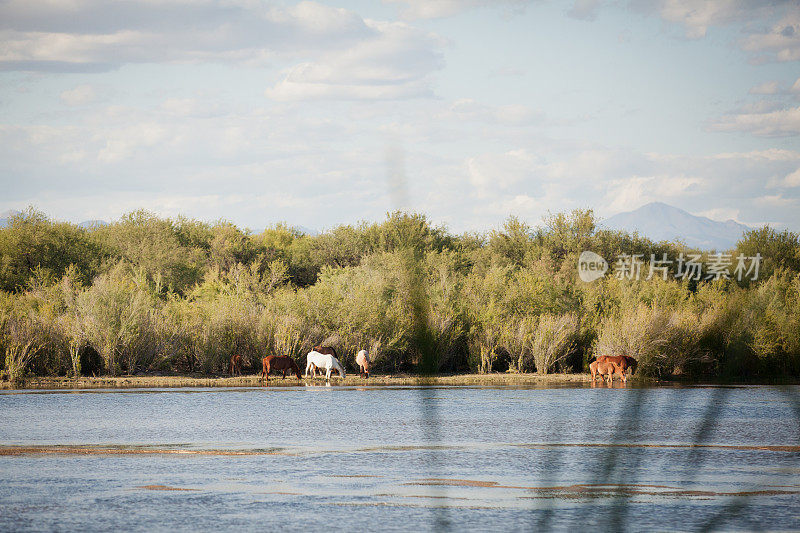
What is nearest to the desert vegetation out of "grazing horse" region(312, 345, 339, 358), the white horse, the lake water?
"grazing horse" region(312, 345, 339, 358)

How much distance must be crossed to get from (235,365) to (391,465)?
743 inches

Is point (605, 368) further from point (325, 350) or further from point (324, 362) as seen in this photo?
point (325, 350)

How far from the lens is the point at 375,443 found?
14805 millimetres

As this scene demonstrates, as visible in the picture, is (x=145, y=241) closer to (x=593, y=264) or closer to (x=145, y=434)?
(x=593, y=264)

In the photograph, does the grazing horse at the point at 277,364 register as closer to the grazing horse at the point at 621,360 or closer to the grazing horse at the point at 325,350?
the grazing horse at the point at 325,350

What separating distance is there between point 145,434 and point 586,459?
7.84 metres

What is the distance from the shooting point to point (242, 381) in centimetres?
2794

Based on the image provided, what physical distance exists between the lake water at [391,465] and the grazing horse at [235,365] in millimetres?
8615

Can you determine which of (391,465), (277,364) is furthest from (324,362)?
(391,465)

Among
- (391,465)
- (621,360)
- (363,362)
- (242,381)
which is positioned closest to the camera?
(391,465)

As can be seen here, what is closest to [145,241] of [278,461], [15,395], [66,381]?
[66,381]

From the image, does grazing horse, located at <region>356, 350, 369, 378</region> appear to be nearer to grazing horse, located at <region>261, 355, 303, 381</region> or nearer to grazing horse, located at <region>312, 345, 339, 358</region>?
grazing horse, located at <region>312, 345, 339, 358</region>

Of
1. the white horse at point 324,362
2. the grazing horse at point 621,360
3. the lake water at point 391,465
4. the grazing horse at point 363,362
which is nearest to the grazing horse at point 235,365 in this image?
the white horse at point 324,362

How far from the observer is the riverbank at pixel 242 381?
26.6 m
